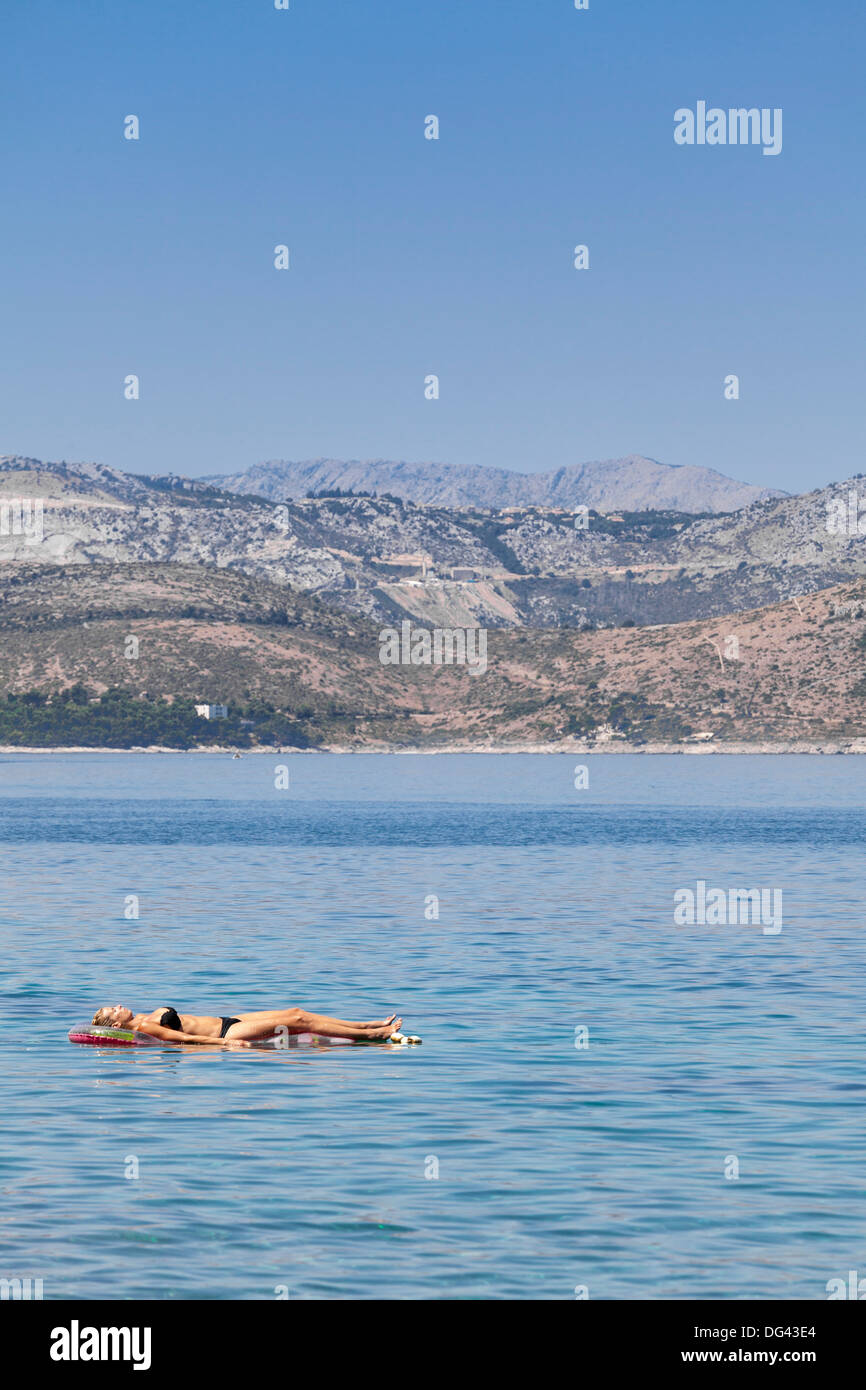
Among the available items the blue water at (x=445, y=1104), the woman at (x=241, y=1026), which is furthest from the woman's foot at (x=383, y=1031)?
the blue water at (x=445, y=1104)

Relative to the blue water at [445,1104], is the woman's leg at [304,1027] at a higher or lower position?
higher

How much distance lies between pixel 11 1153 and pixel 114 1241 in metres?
4.47

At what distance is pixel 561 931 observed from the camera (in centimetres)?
5172

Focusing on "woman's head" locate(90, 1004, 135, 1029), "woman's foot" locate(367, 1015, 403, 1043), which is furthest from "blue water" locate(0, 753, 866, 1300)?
"woman's head" locate(90, 1004, 135, 1029)

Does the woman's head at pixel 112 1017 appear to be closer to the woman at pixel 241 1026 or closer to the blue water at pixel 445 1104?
the woman at pixel 241 1026

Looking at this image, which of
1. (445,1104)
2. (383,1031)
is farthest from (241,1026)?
(445,1104)

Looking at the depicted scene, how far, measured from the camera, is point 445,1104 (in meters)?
26.4

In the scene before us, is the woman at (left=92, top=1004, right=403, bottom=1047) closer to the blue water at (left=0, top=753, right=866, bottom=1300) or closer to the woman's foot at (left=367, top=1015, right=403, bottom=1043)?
the woman's foot at (left=367, top=1015, right=403, bottom=1043)

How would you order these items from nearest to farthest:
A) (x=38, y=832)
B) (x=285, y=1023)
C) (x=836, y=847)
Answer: (x=285, y=1023)
(x=836, y=847)
(x=38, y=832)

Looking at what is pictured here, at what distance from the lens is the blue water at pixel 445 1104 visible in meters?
18.8

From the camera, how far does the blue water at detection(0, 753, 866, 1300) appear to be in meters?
18.8

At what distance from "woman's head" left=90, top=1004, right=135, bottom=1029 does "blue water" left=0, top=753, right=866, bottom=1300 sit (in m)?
0.52
